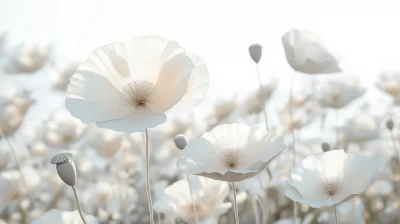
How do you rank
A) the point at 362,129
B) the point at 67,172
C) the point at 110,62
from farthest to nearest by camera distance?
Result: the point at 362,129
the point at 110,62
the point at 67,172

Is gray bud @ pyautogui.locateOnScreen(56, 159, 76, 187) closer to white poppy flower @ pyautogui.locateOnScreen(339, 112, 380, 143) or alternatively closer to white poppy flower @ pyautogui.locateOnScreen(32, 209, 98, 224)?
white poppy flower @ pyautogui.locateOnScreen(32, 209, 98, 224)

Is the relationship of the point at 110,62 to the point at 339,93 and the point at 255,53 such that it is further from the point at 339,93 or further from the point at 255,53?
the point at 339,93

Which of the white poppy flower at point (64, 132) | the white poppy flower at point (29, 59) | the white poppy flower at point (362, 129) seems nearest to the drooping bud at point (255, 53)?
the white poppy flower at point (64, 132)

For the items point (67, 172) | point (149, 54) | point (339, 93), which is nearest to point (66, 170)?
point (67, 172)

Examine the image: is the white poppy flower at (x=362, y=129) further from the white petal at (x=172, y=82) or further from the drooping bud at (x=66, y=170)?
the drooping bud at (x=66, y=170)

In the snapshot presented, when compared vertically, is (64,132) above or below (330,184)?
below

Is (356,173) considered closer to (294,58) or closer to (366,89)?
(294,58)
